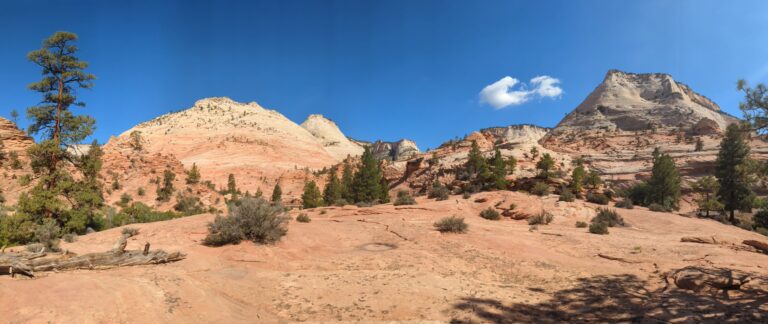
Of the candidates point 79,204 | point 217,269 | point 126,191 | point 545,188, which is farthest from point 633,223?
point 126,191

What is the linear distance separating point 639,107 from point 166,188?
9912 centimetres

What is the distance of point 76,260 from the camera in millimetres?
7066

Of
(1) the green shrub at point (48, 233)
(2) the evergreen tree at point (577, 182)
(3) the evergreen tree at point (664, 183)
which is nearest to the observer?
(1) the green shrub at point (48, 233)

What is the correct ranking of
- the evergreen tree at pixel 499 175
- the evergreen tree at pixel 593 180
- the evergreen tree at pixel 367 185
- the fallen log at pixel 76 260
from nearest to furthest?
the fallen log at pixel 76 260 → the evergreen tree at pixel 499 175 → the evergreen tree at pixel 593 180 → the evergreen tree at pixel 367 185

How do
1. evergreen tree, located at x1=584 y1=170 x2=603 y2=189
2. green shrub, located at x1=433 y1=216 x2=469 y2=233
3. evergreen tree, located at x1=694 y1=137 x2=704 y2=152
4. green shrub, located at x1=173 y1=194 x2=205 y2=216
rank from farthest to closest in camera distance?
evergreen tree, located at x1=694 y1=137 x2=704 y2=152 < evergreen tree, located at x1=584 y1=170 x2=603 y2=189 < green shrub, located at x1=173 y1=194 x2=205 y2=216 < green shrub, located at x1=433 y1=216 x2=469 y2=233

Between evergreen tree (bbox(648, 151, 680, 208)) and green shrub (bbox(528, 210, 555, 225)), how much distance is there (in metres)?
22.3

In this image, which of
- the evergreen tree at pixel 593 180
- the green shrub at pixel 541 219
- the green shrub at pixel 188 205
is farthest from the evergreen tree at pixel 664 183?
the green shrub at pixel 188 205

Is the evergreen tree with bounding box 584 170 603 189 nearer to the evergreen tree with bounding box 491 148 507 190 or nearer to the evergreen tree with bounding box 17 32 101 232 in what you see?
the evergreen tree with bounding box 491 148 507 190

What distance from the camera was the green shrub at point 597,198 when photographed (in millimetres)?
26737

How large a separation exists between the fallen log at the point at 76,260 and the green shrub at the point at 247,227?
2027 millimetres

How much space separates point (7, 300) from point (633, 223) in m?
24.3

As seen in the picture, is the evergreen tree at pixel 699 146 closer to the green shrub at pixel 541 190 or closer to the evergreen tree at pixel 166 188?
the green shrub at pixel 541 190

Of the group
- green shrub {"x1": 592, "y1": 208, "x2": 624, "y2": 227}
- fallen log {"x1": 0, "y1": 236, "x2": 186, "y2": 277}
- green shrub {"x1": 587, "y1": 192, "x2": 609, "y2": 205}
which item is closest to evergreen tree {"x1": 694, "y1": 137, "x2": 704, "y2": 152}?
green shrub {"x1": 587, "y1": 192, "x2": 609, "y2": 205}

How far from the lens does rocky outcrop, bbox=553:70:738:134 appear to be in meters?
77.4
